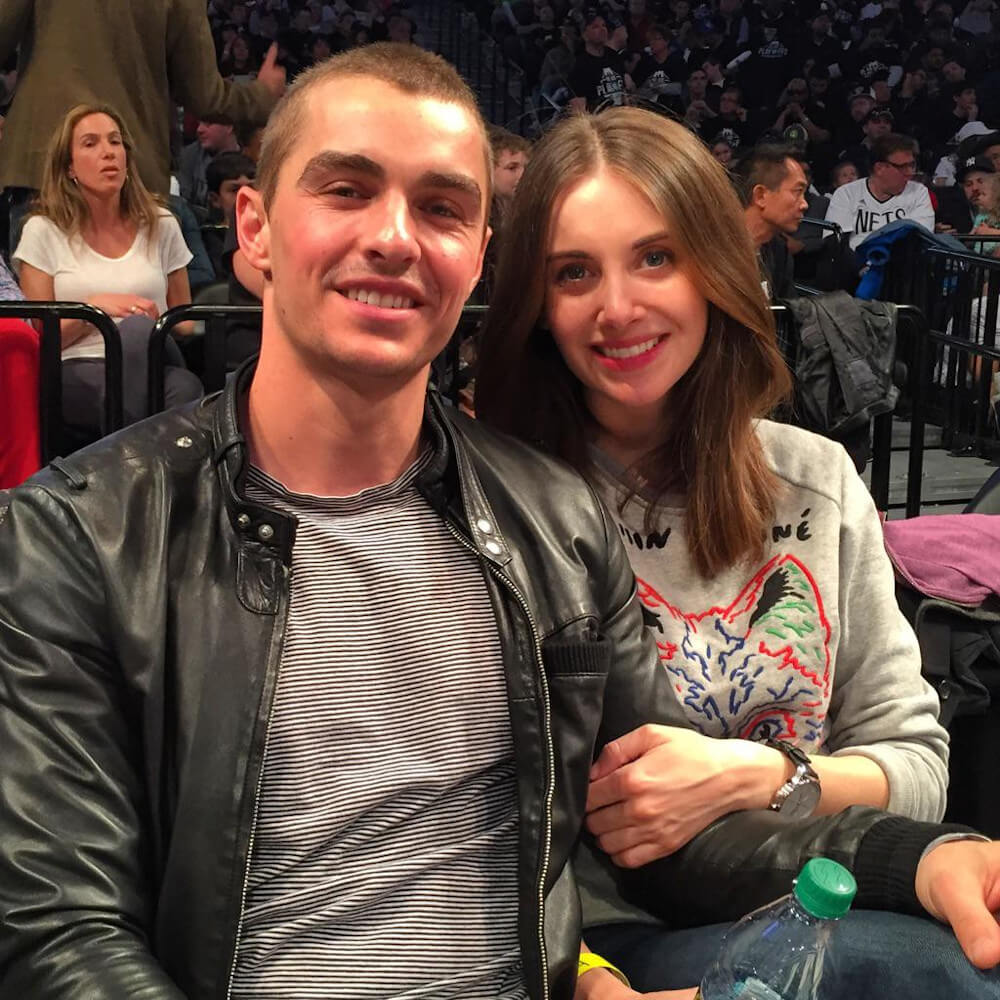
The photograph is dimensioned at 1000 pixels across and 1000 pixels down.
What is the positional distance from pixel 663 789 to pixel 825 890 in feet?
1.29

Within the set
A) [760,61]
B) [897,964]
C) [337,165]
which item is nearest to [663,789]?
[897,964]

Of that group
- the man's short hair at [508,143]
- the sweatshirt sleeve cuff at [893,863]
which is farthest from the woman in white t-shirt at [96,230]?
the sweatshirt sleeve cuff at [893,863]

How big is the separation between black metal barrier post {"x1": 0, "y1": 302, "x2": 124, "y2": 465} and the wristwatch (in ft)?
7.53

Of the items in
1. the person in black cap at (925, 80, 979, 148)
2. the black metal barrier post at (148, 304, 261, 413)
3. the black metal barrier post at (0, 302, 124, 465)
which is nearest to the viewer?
the black metal barrier post at (0, 302, 124, 465)

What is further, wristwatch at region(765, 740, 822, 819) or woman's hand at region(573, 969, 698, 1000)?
wristwatch at region(765, 740, 822, 819)

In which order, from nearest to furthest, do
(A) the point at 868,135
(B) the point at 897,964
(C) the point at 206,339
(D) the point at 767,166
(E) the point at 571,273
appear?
(B) the point at 897,964 → (E) the point at 571,273 → (C) the point at 206,339 → (D) the point at 767,166 → (A) the point at 868,135

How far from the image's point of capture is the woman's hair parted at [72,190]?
4988mm

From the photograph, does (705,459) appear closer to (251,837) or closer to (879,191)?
(251,837)

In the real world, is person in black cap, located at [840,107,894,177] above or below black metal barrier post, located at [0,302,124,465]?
above

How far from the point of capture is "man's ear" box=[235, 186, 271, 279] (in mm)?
1734

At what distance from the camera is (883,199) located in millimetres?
9250

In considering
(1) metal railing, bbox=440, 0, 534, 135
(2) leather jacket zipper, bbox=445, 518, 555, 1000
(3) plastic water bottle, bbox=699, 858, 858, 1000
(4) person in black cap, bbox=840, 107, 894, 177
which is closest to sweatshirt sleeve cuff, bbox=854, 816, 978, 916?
(3) plastic water bottle, bbox=699, 858, 858, 1000

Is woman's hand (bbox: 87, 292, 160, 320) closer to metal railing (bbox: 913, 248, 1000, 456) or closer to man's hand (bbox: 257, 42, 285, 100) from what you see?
man's hand (bbox: 257, 42, 285, 100)

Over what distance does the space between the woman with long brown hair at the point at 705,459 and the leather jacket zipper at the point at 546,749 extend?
35 cm
